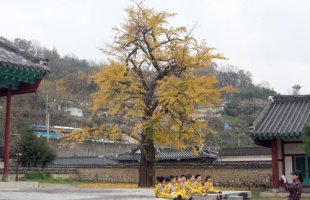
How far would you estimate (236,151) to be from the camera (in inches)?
1518

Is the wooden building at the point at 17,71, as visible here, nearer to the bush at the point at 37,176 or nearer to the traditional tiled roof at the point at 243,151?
the bush at the point at 37,176

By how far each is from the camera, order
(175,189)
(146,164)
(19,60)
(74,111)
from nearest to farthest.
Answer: (19,60) < (175,189) < (146,164) < (74,111)

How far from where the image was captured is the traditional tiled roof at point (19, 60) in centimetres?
853

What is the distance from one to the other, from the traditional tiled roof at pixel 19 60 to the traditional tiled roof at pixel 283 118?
567 inches

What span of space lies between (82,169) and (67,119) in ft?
80.9

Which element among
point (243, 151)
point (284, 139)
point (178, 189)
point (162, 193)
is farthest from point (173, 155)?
point (162, 193)

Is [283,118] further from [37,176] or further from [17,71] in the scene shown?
[17,71]

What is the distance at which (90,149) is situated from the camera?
50.6 m

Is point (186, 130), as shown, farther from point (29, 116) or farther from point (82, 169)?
point (29, 116)

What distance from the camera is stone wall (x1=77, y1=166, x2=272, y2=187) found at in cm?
2634

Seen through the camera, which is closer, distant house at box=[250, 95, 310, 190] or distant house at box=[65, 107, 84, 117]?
distant house at box=[250, 95, 310, 190]

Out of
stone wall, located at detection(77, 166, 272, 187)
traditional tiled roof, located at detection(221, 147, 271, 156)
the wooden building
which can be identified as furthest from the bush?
the wooden building

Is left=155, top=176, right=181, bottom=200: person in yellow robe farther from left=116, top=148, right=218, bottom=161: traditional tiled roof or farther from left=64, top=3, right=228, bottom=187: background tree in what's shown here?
left=116, top=148, right=218, bottom=161: traditional tiled roof

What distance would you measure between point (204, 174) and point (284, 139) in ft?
24.6
